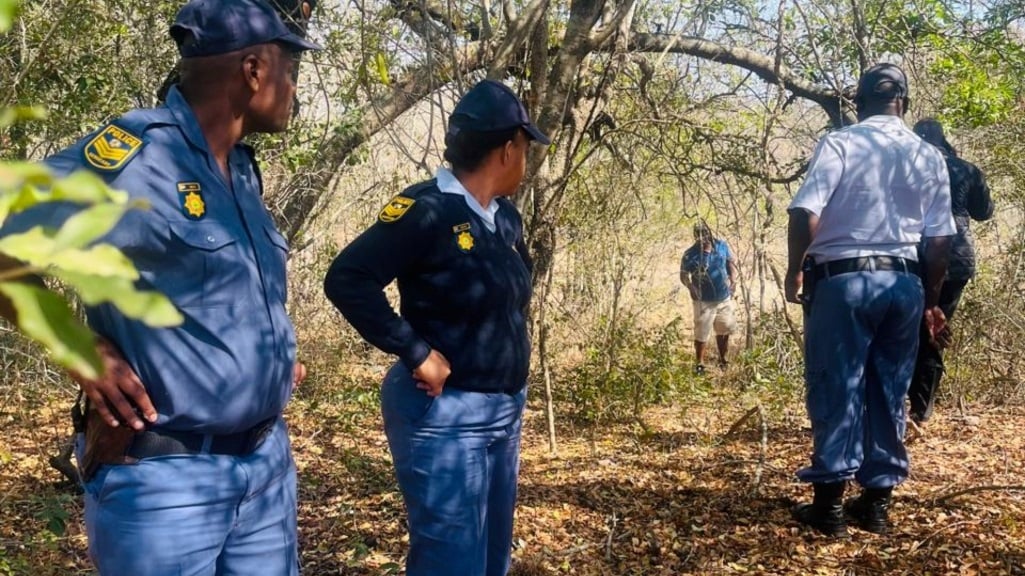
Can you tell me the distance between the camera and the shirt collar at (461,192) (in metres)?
2.50

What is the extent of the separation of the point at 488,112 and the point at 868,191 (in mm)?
1716

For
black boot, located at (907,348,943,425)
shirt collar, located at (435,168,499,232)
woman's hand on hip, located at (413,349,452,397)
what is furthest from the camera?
black boot, located at (907,348,943,425)

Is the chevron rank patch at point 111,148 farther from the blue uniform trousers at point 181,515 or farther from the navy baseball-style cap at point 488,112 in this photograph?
the navy baseball-style cap at point 488,112

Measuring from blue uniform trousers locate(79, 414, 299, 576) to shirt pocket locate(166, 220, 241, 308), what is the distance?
30 centimetres

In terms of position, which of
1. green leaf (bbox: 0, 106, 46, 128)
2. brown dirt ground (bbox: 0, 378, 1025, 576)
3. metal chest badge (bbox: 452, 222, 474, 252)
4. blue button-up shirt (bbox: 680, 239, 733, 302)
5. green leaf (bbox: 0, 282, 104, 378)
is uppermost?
blue button-up shirt (bbox: 680, 239, 733, 302)

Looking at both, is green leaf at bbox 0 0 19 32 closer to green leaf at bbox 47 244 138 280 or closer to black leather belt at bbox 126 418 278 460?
green leaf at bbox 47 244 138 280

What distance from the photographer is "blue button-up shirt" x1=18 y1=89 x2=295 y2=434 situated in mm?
1703

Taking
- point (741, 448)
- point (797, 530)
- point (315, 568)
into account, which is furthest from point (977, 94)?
point (315, 568)

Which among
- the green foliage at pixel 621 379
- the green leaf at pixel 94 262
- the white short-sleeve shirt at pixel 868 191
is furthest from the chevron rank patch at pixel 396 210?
the green foliage at pixel 621 379

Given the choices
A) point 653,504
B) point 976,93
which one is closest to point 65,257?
point 653,504

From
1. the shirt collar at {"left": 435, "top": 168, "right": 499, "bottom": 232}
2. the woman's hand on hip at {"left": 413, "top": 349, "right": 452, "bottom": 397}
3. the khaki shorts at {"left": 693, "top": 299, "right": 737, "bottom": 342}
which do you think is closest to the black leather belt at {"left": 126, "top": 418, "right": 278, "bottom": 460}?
the woman's hand on hip at {"left": 413, "top": 349, "right": 452, "bottom": 397}

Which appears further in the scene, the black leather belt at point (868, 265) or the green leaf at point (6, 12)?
the black leather belt at point (868, 265)

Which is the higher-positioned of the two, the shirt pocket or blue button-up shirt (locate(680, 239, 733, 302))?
Result: blue button-up shirt (locate(680, 239, 733, 302))

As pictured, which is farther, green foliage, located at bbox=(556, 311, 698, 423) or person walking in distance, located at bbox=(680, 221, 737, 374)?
person walking in distance, located at bbox=(680, 221, 737, 374)
